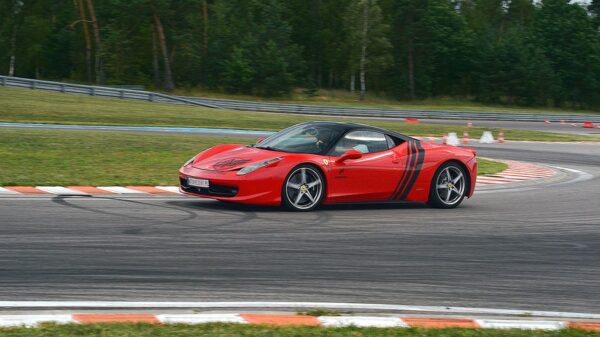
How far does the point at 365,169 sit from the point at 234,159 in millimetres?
1696

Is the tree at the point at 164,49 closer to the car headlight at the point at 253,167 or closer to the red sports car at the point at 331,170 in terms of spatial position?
the red sports car at the point at 331,170

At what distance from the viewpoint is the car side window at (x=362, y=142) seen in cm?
1200

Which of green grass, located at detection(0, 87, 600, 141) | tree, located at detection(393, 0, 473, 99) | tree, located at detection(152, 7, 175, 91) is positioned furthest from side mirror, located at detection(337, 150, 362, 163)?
tree, located at detection(393, 0, 473, 99)

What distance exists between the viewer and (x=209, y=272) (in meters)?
7.36

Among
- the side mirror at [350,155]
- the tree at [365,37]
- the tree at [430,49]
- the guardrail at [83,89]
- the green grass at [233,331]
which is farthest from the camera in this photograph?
the tree at [430,49]

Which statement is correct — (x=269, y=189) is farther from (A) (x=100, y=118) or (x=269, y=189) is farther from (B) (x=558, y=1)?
(B) (x=558, y=1)

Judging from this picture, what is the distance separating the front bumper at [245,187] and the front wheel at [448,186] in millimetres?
2517

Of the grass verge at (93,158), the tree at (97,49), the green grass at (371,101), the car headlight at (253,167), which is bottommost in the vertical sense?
the green grass at (371,101)

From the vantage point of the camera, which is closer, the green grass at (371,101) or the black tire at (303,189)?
the black tire at (303,189)

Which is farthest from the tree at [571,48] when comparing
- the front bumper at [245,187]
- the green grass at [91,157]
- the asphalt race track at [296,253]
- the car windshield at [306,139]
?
the front bumper at [245,187]

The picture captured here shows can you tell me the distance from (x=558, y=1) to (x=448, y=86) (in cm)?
1258

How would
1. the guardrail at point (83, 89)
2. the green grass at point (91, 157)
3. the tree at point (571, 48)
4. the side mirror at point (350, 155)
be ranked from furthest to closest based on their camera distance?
1. the tree at point (571, 48)
2. the guardrail at point (83, 89)
3. the green grass at point (91, 157)
4. the side mirror at point (350, 155)

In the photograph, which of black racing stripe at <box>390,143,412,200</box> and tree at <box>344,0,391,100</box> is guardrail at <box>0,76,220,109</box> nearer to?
tree at <box>344,0,391,100</box>

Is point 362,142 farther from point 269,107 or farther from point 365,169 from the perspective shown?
point 269,107
